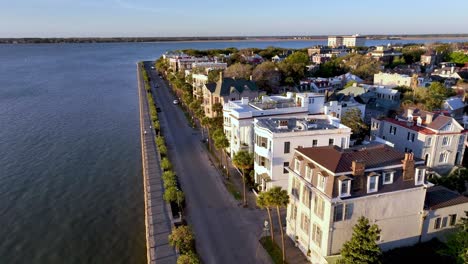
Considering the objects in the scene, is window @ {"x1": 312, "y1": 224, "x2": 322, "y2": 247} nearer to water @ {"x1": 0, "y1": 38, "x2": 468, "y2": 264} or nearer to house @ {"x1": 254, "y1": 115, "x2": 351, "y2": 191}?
house @ {"x1": 254, "y1": 115, "x2": 351, "y2": 191}

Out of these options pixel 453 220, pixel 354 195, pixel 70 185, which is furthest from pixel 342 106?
pixel 70 185

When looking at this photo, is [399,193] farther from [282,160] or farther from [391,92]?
[391,92]

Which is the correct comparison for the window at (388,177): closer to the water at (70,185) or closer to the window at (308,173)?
the window at (308,173)

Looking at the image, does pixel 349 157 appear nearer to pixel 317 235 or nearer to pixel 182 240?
pixel 317 235

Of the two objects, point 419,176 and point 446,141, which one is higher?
point 419,176

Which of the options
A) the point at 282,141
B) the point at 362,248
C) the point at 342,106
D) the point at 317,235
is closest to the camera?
the point at 362,248

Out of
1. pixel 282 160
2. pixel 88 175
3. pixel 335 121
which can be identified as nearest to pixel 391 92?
pixel 335 121

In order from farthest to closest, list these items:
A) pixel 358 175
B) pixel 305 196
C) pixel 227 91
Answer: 1. pixel 227 91
2. pixel 305 196
3. pixel 358 175
